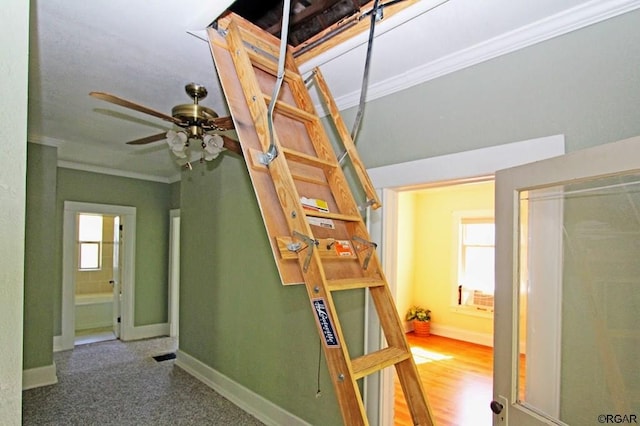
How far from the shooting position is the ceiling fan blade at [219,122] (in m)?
2.26

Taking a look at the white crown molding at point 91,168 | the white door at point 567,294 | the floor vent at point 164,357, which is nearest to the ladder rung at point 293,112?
the white door at point 567,294

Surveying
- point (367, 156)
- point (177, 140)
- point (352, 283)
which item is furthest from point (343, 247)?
point (177, 140)

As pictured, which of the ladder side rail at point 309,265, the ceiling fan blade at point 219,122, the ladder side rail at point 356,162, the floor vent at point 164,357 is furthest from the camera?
the floor vent at point 164,357

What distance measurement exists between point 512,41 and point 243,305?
3.07m

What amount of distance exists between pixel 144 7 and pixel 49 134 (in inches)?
117

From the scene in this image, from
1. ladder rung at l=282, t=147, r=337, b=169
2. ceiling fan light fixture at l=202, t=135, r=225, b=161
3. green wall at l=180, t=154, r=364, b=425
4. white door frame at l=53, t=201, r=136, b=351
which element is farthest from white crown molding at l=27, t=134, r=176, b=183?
ladder rung at l=282, t=147, r=337, b=169

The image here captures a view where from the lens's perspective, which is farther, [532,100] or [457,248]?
[457,248]

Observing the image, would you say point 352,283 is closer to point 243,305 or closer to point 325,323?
point 325,323

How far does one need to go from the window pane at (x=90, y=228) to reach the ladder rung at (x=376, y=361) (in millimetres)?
7455

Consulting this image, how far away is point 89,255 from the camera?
7.38 m

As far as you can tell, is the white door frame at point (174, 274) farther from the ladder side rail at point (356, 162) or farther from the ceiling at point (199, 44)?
the ladder side rail at point (356, 162)

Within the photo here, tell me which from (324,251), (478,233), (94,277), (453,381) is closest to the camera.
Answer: (324,251)
